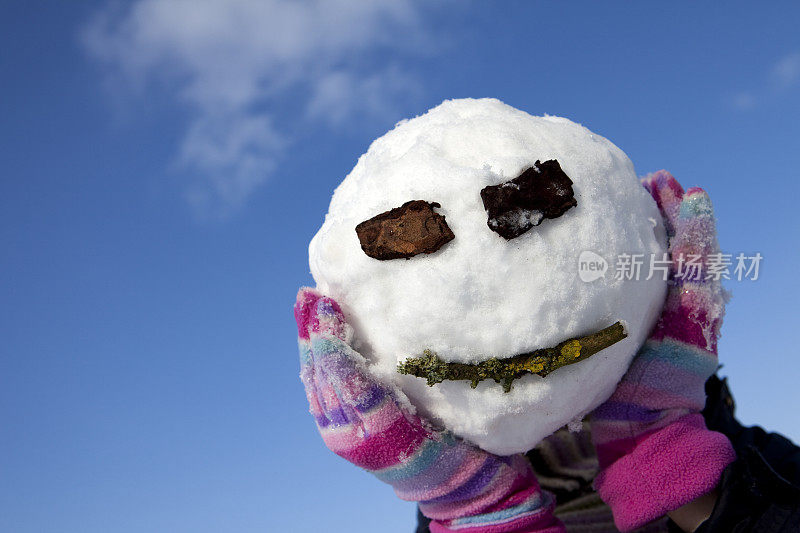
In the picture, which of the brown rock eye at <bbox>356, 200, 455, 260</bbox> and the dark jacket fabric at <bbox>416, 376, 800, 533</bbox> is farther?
the dark jacket fabric at <bbox>416, 376, 800, 533</bbox>

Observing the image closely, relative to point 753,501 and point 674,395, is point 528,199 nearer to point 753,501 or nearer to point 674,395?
point 674,395

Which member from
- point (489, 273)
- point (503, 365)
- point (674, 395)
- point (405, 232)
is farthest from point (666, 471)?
point (405, 232)

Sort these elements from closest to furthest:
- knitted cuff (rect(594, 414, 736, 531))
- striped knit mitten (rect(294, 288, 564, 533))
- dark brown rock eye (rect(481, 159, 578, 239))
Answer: dark brown rock eye (rect(481, 159, 578, 239)) < striped knit mitten (rect(294, 288, 564, 533)) < knitted cuff (rect(594, 414, 736, 531))

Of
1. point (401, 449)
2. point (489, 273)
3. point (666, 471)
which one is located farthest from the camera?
point (666, 471)

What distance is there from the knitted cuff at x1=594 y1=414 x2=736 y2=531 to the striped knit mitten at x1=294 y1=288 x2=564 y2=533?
14 centimetres

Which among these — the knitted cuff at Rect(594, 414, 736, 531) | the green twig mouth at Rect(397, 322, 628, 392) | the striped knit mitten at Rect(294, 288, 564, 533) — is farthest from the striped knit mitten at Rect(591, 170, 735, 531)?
the green twig mouth at Rect(397, 322, 628, 392)

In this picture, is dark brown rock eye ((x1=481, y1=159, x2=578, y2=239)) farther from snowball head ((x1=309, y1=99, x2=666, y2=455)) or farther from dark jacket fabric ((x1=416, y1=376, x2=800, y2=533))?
dark jacket fabric ((x1=416, y1=376, x2=800, y2=533))

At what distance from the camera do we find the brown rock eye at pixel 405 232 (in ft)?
3.37

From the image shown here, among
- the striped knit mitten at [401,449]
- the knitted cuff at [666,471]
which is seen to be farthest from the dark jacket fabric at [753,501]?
the striped knit mitten at [401,449]

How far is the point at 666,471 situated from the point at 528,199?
0.63 meters

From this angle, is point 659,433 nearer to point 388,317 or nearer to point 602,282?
point 602,282

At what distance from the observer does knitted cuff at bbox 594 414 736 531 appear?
1.27 meters

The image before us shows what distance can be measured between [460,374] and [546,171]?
344 millimetres

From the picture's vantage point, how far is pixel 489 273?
1026mm
